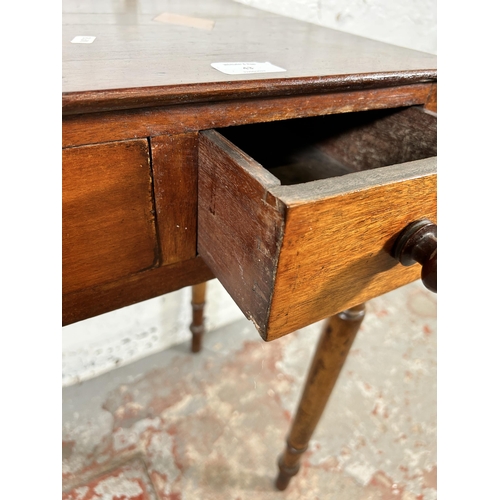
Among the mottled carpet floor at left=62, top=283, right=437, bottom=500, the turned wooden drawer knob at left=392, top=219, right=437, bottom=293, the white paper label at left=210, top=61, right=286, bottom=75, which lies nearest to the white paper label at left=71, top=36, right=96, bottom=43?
the white paper label at left=210, top=61, right=286, bottom=75

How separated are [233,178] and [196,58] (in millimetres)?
204

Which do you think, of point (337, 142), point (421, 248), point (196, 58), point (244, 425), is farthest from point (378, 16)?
point (244, 425)

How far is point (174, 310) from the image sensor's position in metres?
1.23

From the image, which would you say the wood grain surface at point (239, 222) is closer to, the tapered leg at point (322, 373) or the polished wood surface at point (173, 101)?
the polished wood surface at point (173, 101)

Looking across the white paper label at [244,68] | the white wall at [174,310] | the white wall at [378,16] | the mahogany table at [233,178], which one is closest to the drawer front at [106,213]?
the mahogany table at [233,178]

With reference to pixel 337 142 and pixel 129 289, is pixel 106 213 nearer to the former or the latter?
pixel 129 289

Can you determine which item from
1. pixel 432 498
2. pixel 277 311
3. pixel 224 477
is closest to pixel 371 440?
pixel 432 498

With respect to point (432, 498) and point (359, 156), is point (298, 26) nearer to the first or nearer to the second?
point (359, 156)

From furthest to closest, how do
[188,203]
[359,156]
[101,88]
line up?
[359,156], [188,203], [101,88]

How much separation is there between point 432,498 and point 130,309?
2.83 feet

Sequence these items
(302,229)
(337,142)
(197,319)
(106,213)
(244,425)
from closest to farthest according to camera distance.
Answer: (302,229) < (106,213) < (337,142) < (244,425) < (197,319)

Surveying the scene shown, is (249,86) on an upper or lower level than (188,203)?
upper

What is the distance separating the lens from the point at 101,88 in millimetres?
356

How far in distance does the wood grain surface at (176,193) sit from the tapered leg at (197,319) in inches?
25.0
